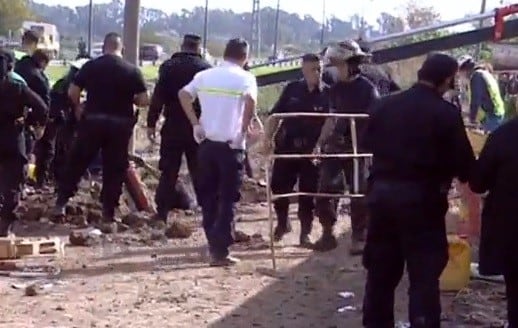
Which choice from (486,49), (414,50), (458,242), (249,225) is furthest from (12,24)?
(458,242)

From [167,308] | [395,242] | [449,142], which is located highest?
[449,142]

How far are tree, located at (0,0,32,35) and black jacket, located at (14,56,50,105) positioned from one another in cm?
4728

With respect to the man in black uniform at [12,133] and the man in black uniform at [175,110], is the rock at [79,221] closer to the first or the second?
the man in black uniform at [175,110]

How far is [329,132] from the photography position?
11.0m

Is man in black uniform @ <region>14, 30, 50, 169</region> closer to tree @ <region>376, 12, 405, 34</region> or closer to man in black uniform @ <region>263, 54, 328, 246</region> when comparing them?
man in black uniform @ <region>263, 54, 328, 246</region>

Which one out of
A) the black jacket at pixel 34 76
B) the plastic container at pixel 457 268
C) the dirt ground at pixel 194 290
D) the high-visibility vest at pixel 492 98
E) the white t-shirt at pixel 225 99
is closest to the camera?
the dirt ground at pixel 194 290

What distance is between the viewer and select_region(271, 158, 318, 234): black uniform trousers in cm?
1142

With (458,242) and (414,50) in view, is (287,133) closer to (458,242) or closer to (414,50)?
(458,242)

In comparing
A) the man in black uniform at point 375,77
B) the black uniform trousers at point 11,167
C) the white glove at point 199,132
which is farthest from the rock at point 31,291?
the man in black uniform at point 375,77

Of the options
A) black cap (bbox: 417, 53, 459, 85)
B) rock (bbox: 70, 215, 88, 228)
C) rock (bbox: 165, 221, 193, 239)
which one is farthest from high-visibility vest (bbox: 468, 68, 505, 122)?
black cap (bbox: 417, 53, 459, 85)

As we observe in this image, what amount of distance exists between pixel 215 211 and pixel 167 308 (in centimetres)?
194

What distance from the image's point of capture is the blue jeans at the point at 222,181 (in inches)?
401

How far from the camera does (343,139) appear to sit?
1105 cm

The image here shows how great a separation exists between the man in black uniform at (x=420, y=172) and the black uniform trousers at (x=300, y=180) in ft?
13.0
